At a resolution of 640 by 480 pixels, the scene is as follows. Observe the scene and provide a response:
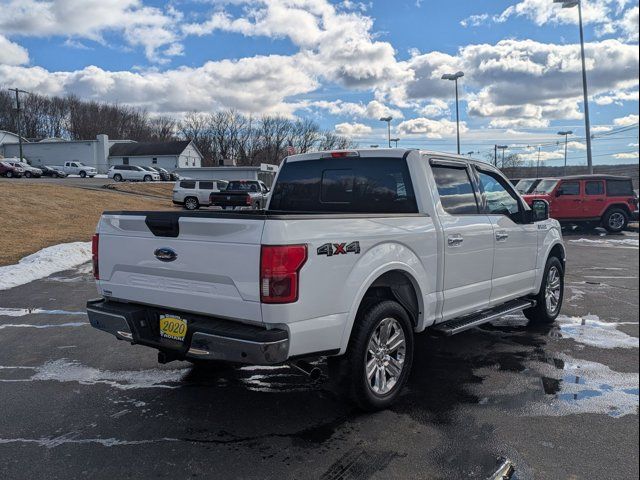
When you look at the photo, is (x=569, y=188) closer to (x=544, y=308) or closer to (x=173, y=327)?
(x=544, y=308)

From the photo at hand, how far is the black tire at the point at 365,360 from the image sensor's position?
3.71 meters

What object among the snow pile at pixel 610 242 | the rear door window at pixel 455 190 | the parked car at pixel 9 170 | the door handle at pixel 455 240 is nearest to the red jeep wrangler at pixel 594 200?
the snow pile at pixel 610 242

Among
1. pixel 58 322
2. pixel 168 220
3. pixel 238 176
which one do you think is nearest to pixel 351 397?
pixel 168 220

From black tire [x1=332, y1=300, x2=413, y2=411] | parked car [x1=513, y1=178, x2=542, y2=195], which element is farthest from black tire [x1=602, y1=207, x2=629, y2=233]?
black tire [x1=332, y1=300, x2=413, y2=411]

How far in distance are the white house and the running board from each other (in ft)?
245

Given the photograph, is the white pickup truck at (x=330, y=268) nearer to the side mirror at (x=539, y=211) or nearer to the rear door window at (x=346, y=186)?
the rear door window at (x=346, y=186)

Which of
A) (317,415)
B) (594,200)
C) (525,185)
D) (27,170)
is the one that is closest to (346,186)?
(317,415)

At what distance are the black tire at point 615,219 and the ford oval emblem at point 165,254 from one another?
60.3 ft

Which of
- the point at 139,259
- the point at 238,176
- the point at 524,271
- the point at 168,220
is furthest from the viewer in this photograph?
the point at 238,176

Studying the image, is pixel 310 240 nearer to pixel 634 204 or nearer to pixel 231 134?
pixel 634 204

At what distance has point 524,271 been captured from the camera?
580cm

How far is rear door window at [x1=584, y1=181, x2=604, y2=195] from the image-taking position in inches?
717

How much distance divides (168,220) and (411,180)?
2136 mm

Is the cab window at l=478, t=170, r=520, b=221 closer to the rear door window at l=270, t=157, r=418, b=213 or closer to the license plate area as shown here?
the rear door window at l=270, t=157, r=418, b=213
